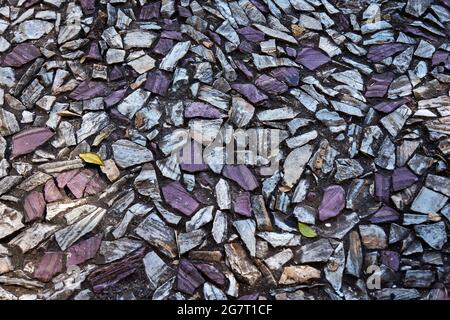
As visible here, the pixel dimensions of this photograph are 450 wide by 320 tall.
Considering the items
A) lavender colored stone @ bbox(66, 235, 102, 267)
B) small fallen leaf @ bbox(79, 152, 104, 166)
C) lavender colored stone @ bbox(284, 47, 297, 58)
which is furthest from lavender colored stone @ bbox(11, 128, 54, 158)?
Answer: lavender colored stone @ bbox(284, 47, 297, 58)

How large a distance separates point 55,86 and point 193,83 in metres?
A: 0.65

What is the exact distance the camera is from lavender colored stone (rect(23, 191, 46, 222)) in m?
2.30

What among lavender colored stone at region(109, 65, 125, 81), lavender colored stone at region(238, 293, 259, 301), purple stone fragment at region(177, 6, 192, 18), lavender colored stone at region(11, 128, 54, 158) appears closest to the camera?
lavender colored stone at region(238, 293, 259, 301)

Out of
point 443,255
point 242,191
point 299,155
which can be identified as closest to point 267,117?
point 299,155

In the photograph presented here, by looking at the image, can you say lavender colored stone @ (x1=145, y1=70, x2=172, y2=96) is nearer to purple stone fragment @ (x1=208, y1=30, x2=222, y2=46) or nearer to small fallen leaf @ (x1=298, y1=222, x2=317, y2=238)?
purple stone fragment @ (x1=208, y1=30, x2=222, y2=46)

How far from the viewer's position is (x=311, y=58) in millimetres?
2902

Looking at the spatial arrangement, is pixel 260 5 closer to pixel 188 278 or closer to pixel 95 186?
pixel 95 186

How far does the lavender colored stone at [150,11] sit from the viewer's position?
3.04m

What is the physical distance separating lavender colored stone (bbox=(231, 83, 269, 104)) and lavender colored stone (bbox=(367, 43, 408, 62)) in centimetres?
63

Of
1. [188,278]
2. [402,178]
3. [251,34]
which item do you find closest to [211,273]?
[188,278]

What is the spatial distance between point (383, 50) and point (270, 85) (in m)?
0.65

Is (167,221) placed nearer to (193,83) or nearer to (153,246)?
(153,246)

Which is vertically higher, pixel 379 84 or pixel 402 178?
pixel 379 84

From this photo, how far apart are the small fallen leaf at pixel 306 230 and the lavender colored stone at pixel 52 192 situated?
961 millimetres
